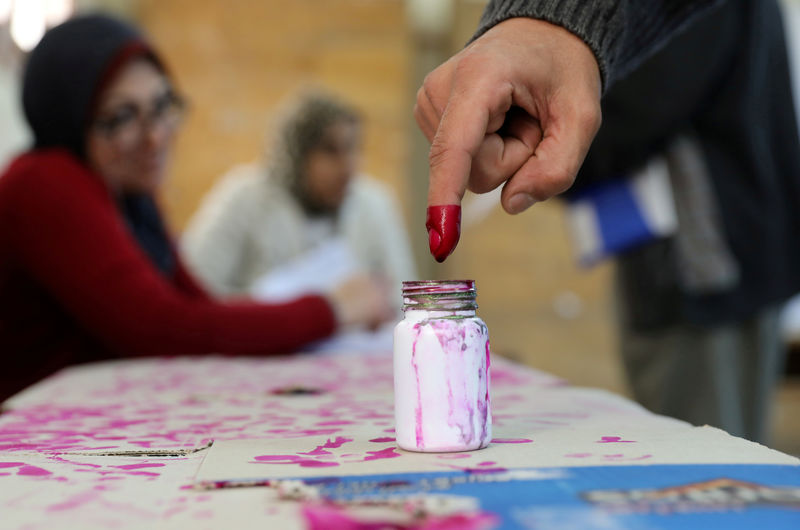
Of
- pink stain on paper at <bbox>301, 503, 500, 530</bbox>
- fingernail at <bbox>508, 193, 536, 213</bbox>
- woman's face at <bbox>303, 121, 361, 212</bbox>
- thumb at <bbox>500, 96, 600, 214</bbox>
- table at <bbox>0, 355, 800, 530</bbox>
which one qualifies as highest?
woman's face at <bbox>303, 121, 361, 212</bbox>

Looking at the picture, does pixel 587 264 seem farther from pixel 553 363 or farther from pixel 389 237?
pixel 553 363

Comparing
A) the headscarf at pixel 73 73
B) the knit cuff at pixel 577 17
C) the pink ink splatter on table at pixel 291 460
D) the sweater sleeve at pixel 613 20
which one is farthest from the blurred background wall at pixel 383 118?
the pink ink splatter on table at pixel 291 460

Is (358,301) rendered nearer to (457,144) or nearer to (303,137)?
(457,144)

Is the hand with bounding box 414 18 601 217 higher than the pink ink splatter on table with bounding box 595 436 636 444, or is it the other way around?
the hand with bounding box 414 18 601 217

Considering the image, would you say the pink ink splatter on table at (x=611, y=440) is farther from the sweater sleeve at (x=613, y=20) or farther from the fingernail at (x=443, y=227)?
the sweater sleeve at (x=613, y=20)

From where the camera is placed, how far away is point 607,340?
187 inches

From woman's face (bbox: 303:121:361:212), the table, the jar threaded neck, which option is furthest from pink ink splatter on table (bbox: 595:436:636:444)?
woman's face (bbox: 303:121:361:212)

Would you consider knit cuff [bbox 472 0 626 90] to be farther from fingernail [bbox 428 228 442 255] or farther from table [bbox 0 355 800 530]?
table [bbox 0 355 800 530]

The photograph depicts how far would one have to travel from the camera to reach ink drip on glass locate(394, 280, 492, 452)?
623mm

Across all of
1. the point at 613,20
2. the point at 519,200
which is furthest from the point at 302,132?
the point at 519,200

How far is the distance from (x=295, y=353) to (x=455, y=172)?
103cm

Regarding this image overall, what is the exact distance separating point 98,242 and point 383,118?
3093 millimetres

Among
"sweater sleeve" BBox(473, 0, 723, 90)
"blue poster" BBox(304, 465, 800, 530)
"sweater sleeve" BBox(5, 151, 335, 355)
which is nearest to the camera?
"blue poster" BBox(304, 465, 800, 530)

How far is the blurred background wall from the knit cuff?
3.44 m
